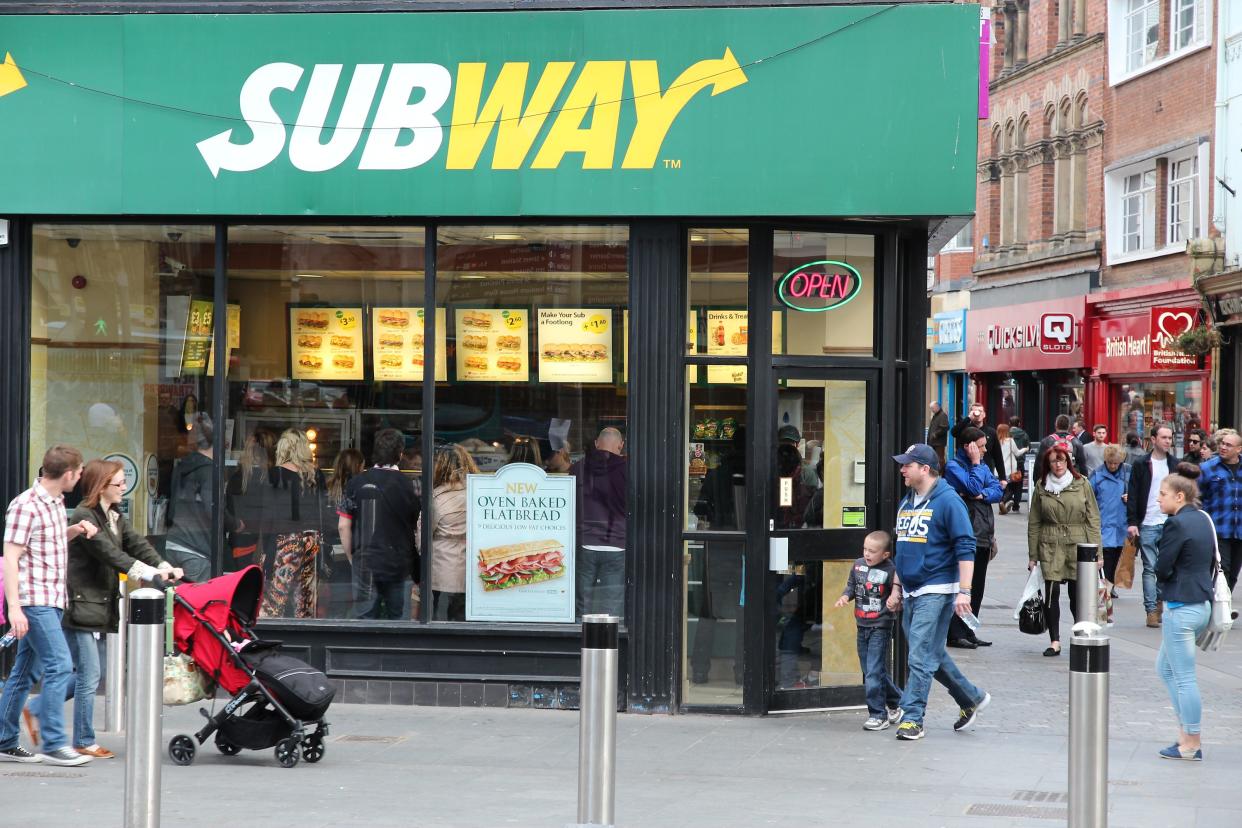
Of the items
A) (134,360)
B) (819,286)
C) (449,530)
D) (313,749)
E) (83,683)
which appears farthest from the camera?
(134,360)

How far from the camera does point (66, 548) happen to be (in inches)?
349

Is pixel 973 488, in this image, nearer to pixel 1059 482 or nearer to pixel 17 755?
pixel 1059 482

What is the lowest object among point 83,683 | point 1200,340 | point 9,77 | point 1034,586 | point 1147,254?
point 83,683

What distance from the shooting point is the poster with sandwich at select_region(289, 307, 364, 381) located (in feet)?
36.9

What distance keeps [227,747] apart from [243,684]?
1.32ft

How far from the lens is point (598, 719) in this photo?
640 centimetres

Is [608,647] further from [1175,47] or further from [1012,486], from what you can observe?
[1175,47]

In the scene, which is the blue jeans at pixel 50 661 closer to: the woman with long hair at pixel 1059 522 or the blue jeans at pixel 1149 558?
the woman with long hair at pixel 1059 522

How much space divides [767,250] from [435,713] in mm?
3814

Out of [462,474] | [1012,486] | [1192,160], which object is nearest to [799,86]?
[462,474]

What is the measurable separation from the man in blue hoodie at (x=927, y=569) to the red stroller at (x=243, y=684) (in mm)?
3597

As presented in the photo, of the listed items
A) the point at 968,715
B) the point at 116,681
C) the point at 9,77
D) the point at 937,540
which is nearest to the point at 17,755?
the point at 116,681

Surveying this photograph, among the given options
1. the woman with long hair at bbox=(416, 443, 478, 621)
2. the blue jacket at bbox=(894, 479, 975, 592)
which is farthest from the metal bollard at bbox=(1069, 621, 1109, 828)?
the woman with long hair at bbox=(416, 443, 478, 621)

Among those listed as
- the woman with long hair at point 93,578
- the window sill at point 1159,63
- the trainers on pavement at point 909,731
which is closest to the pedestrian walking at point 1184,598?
the trainers on pavement at point 909,731
